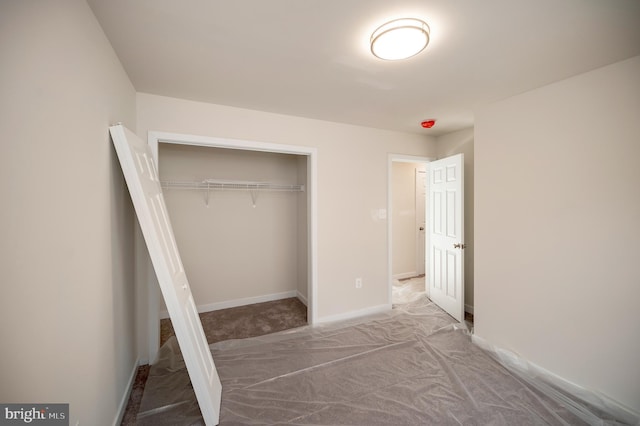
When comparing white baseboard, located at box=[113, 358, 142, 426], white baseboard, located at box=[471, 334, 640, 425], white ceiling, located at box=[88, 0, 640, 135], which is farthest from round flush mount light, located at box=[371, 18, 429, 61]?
white baseboard, located at box=[113, 358, 142, 426]

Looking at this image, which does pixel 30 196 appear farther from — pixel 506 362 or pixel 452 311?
pixel 452 311

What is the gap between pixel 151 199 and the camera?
1.78 meters

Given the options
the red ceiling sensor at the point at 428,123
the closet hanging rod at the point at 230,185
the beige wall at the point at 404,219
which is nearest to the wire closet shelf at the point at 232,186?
the closet hanging rod at the point at 230,185

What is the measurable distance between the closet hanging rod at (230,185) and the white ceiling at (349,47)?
1.22 metres

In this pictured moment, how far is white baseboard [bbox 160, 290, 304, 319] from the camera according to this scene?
354 cm

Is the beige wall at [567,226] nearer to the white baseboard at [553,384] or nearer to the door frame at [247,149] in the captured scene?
the white baseboard at [553,384]

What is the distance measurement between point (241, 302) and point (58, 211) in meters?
3.06

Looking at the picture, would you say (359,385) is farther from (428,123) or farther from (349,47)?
(428,123)

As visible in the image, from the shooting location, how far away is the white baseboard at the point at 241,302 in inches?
139

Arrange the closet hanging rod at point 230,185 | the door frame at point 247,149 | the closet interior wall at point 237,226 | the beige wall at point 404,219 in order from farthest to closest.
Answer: the beige wall at point 404,219 → the closet interior wall at point 237,226 → the closet hanging rod at point 230,185 → the door frame at point 247,149

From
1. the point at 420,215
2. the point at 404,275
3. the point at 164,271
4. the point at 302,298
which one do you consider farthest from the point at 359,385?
the point at 420,215

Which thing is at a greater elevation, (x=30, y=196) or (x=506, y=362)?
(x=30, y=196)

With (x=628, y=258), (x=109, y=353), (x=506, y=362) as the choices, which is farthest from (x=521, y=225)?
(x=109, y=353)

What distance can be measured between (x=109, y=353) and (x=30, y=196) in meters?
1.14
